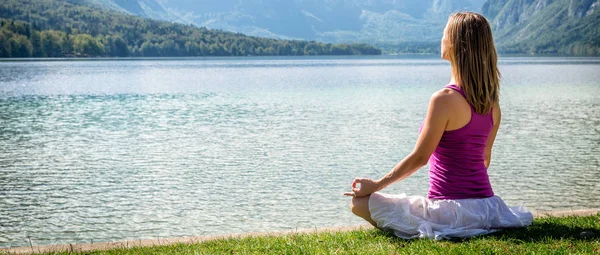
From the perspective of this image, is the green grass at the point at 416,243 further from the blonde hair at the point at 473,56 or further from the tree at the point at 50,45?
the tree at the point at 50,45

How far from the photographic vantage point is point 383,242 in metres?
7.00

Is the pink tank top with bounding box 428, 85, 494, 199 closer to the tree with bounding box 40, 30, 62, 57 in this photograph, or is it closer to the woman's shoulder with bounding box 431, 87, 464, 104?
the woman's shoulder with bounding box 431, 87, 464, 104

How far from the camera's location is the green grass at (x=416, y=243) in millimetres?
6426

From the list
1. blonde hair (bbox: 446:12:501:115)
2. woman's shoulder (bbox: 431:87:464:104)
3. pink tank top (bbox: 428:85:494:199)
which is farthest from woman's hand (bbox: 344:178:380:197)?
blonde hair (bbox: 446:12:501:115)

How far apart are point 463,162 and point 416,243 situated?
98 centimetres

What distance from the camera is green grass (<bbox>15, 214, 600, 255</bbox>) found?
21.1 ft

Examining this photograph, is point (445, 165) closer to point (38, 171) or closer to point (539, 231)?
point (539, 231)

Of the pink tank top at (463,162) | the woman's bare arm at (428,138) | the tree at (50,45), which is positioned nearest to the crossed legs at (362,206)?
the woman's bare arm at (428,138)

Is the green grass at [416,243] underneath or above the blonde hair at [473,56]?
underneath

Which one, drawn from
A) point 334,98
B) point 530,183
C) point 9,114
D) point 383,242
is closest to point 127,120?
point 9,114

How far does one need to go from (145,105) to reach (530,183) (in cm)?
2931

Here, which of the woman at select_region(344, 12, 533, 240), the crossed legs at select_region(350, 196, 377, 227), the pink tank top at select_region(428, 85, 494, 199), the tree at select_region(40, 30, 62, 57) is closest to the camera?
the woman at select_region(344, 12, 533, 240)

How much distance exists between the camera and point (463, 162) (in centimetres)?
672

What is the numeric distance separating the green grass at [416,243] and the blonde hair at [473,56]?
1.42 metres
